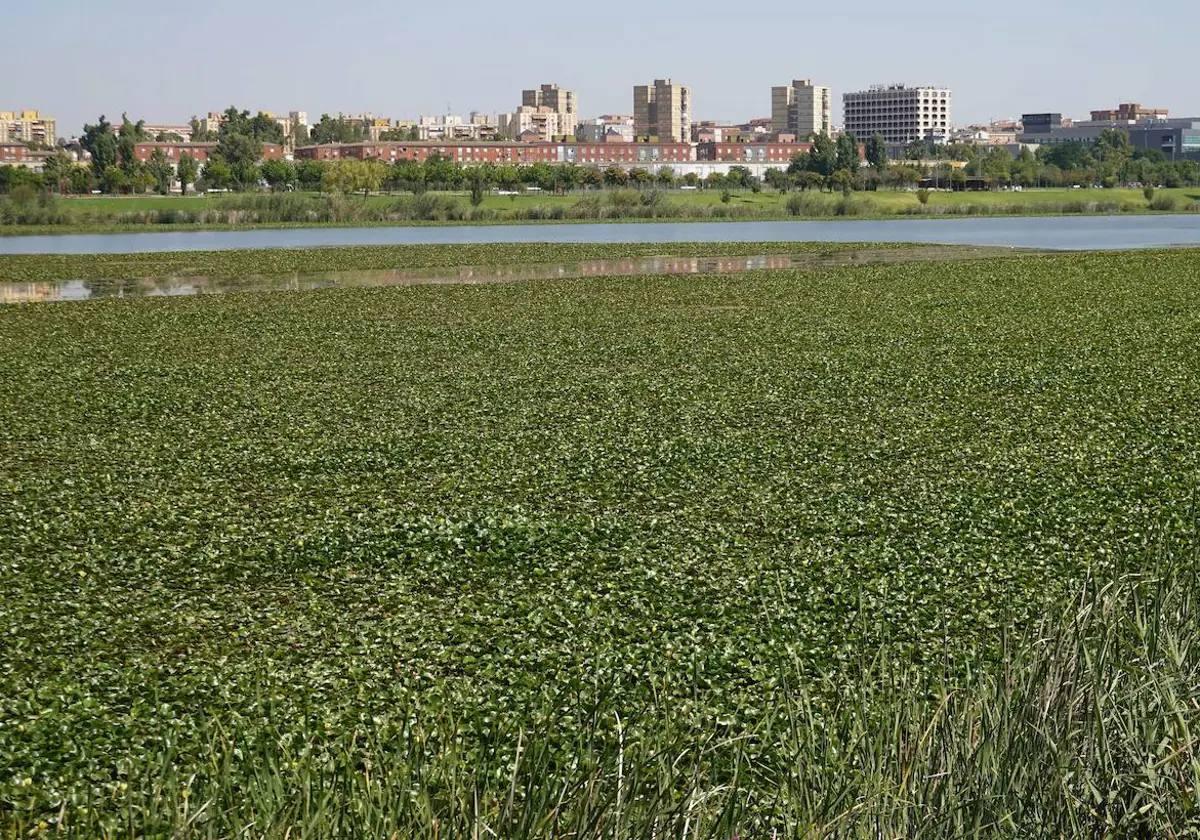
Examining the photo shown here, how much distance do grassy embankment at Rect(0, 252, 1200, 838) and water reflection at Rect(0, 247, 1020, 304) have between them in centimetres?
1052

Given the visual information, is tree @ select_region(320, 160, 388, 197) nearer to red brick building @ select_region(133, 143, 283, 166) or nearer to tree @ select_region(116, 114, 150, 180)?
tree @ select_region(116, 114, 150, 180)

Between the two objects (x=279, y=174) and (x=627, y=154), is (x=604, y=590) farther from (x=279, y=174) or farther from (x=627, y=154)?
(x=627, y=154)

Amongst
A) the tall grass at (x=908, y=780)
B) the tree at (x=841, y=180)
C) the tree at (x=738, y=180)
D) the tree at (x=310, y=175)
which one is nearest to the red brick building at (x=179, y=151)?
the tree at (x=310, y=175)

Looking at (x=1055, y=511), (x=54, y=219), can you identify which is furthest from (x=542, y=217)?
(x=1055, y=511)

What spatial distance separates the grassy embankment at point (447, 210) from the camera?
60531 millimetres

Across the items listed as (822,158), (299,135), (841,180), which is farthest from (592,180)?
(299,135)

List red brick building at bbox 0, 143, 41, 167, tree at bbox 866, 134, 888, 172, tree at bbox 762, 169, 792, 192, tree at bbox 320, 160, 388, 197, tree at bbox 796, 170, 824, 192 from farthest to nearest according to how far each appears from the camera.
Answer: red brick building at bbox 0, 143, 41, 167, tree at bbox 866, 134, 888, 172, tree at bbox 762, 169, 792, 192, tree at bbox 796, 170, 824, 192, tree at bbox 320, 160, 388, 197

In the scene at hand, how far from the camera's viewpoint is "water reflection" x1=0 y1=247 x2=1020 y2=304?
92.9 ft

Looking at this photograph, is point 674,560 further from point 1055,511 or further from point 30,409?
point 30,409

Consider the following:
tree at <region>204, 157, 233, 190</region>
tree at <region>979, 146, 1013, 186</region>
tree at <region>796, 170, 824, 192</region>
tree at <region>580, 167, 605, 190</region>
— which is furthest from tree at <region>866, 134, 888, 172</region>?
tree at <region>204, 157, 233, 190</region>

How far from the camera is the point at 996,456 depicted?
11.3 m

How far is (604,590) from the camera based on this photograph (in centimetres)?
805

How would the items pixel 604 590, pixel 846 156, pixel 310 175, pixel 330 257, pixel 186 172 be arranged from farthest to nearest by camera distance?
pixel 846 156 → pixel 310 175 → pixel 186 172 → pixel 330 257 → pixel 604 590

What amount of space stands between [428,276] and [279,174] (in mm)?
66856
